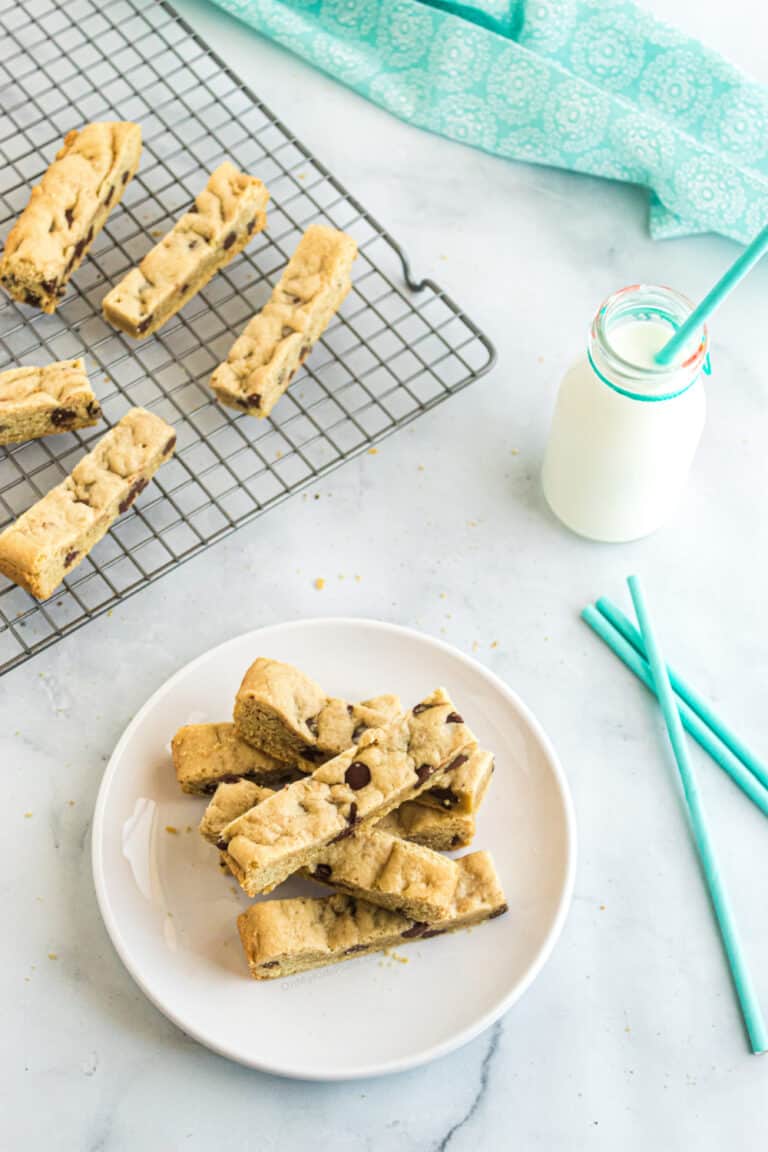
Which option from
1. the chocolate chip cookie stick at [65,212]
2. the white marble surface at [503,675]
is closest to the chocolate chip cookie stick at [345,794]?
the white marble surface at [503,675]

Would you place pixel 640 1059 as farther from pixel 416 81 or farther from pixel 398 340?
pixel 416 81

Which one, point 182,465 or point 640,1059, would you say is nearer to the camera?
point 640,1059

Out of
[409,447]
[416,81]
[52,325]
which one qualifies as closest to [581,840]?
[409,447]

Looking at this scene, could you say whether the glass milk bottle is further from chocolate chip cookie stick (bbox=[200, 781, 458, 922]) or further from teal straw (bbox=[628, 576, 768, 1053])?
chocolate chip cookie stick (bbox=[200, 781, 458, 922])

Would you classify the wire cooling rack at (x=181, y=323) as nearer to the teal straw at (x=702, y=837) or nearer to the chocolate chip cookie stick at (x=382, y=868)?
the chocolate chip cookie stick at (x=382, y=868)

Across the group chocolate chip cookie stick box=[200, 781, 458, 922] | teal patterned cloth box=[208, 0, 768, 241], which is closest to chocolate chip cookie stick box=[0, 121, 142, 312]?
teal patterned cloth box=[208, 0, 768, 241]

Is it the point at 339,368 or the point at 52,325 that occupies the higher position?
the point at 339,368

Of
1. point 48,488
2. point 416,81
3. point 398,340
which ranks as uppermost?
point 416,81
